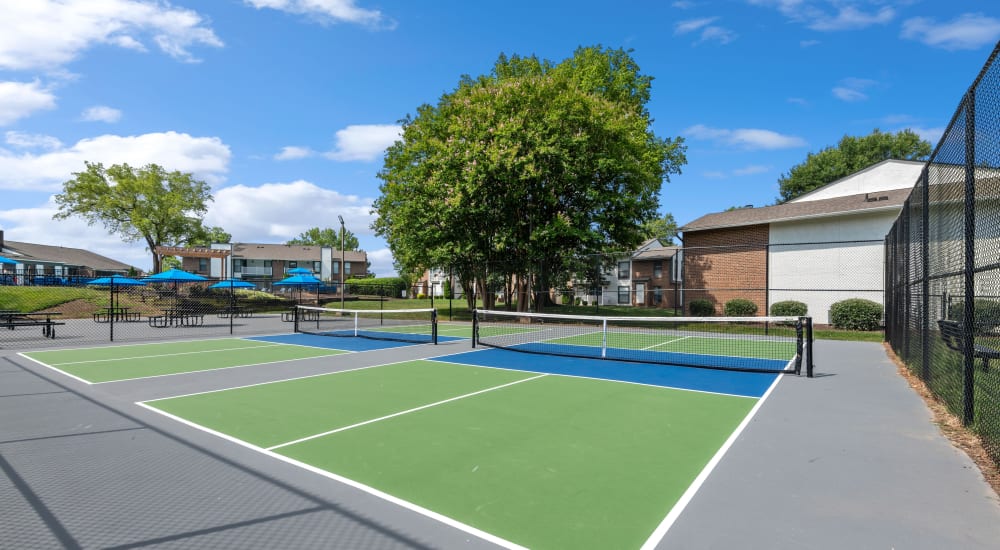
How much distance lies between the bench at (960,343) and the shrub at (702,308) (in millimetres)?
17593

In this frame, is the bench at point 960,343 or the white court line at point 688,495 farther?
the bench at point 960,343

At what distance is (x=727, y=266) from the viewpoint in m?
27.3

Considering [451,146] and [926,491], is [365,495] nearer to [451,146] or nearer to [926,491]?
[926,491]

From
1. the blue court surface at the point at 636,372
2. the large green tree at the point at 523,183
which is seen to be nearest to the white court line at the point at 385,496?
the blue court surface at the point at 636,372

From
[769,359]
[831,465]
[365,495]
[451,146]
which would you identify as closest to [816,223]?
[769,359]

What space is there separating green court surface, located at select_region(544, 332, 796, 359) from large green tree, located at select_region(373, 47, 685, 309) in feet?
24.6

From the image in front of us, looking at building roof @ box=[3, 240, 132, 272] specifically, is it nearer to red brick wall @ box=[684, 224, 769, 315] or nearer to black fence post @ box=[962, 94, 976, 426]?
red brick wall @ box=[684, 224, 769, 315]

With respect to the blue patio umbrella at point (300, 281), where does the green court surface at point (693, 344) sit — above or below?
below

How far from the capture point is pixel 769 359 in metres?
12.3

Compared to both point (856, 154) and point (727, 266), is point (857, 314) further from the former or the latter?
point (856, 154)

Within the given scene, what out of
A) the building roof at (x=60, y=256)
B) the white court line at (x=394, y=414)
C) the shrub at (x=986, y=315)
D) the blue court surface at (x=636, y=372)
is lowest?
the blue court surface at (x=636, y=372)

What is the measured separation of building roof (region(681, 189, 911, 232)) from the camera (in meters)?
23.6

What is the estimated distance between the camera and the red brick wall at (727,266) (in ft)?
86.1

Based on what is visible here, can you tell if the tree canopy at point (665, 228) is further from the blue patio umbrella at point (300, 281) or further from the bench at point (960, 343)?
the bench at point (960, 343)
